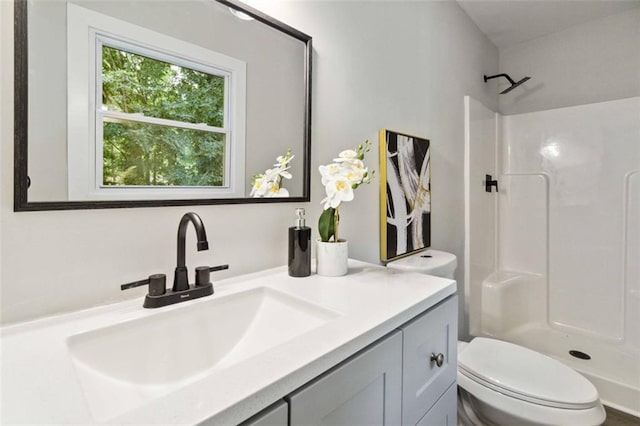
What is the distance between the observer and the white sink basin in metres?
0.53

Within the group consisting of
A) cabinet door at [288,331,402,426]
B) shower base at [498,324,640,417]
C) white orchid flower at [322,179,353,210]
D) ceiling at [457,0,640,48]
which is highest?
ceiling at [457,0,640,48]

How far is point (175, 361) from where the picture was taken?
64 cm

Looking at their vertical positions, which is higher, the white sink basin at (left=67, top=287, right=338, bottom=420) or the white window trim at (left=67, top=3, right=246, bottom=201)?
the white window trim at (left=67, top=3, right=246, bottom=201)

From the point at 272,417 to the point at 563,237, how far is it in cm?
259

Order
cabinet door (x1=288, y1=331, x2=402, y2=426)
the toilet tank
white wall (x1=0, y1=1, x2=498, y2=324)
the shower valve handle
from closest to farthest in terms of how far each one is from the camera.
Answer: cabinet door (x1=288, y1=331, x2=402, y2=426) < white wall (x1=0, y1=1, x2=498, y2=324) < the toilet tank < the shower valve handle

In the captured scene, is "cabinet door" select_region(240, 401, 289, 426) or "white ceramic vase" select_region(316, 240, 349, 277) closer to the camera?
"cabinet door" select_region(240, 401, 289, 426)

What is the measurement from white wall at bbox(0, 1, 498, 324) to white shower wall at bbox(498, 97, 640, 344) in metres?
0.57

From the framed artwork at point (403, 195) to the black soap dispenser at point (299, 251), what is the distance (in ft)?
1.75

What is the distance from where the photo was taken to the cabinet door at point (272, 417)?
41 cm

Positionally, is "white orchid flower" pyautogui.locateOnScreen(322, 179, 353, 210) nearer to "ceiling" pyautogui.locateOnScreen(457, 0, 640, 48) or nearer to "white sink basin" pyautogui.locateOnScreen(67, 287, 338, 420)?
"white sink basin" pyautogui.locateOnScreen(67, 287, 338, 420)

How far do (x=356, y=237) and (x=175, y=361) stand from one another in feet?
2.68

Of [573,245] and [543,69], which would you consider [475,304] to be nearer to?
[573,245]

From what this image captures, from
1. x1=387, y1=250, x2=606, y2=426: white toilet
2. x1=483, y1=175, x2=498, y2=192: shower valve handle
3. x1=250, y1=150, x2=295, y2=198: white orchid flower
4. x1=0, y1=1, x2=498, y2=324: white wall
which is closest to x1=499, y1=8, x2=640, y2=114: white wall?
x1=0, y1=1, x2=498, y2=324: white wall

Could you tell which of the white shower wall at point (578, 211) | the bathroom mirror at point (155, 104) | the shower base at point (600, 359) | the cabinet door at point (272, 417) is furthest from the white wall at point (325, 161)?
the shower base at point (600, 359)
